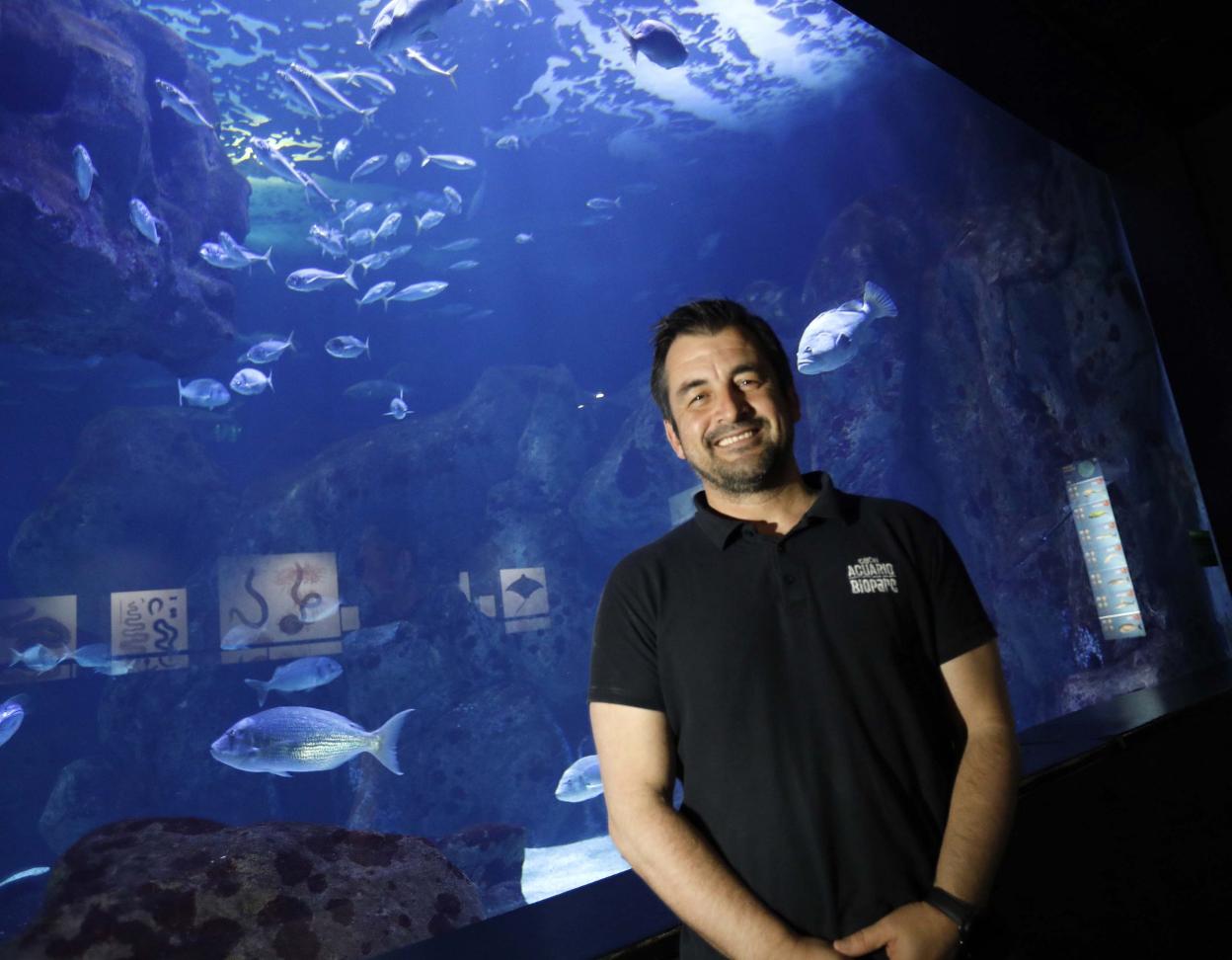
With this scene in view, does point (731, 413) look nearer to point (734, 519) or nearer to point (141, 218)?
point (734, 519)

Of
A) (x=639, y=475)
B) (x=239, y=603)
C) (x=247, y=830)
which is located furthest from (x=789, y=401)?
(x=639, y=475)

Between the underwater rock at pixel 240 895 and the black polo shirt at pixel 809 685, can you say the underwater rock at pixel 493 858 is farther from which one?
the black polo shirt at pixel 809 685

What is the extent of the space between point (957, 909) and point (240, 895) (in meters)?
2.45

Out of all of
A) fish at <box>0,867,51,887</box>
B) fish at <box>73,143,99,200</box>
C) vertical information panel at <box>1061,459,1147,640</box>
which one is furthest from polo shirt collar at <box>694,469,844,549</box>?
fish at <box>0,867,51,887</box>

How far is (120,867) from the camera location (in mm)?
2580

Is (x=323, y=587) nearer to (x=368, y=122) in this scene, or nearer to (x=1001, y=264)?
(x=1001, y=264)

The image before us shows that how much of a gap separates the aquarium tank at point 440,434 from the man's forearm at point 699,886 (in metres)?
1.84

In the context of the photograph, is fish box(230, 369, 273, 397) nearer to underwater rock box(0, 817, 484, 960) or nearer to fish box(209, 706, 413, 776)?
fish box(209, 706, 413, 776)

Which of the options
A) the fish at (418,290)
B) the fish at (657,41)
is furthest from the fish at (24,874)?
the fish at (657,41)

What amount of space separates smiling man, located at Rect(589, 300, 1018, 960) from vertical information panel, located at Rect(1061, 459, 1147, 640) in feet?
22.8

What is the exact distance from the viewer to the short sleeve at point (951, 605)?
54.8 inches

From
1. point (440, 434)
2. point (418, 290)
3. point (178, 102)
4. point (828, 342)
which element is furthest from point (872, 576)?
point (440, 434)

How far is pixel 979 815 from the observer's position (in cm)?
125

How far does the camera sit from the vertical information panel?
6.94m
